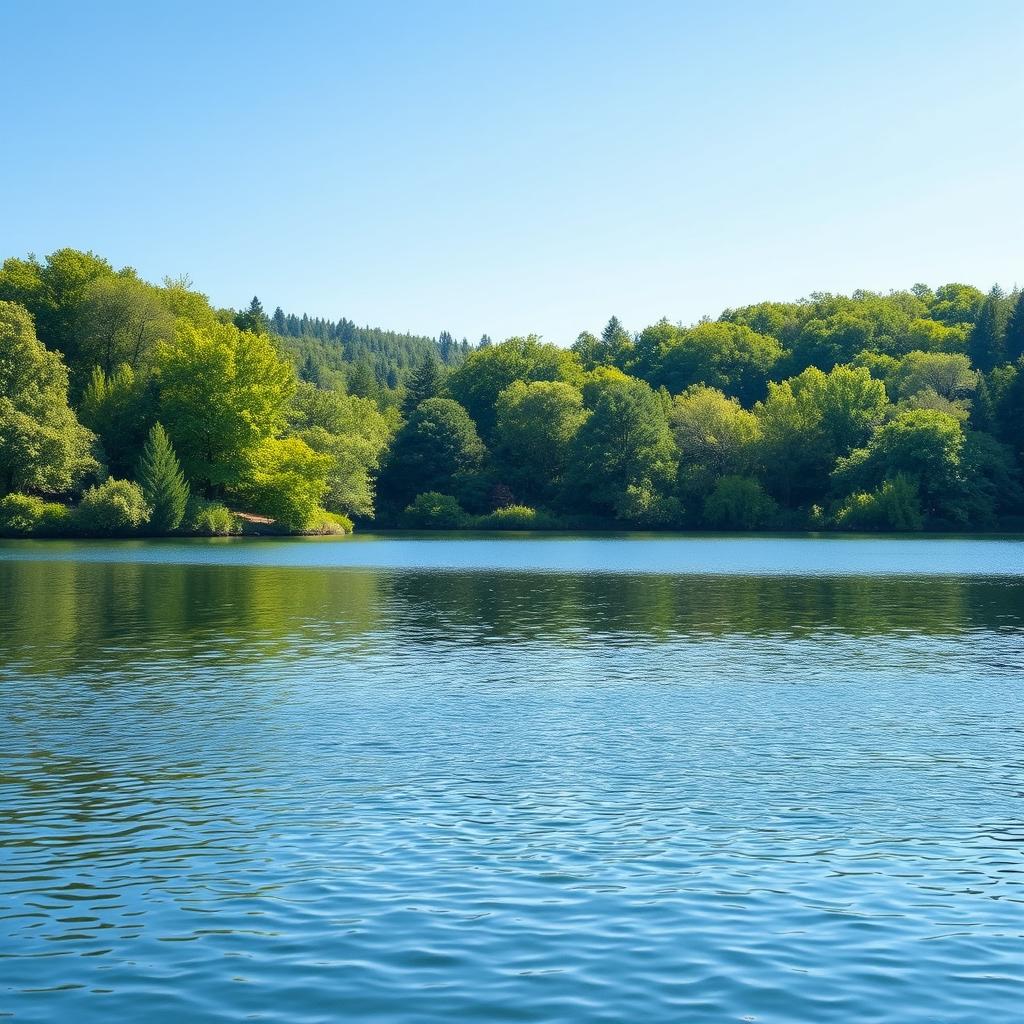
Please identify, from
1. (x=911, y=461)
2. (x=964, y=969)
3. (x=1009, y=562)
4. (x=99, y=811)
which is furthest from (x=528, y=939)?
(x=911, y=461)

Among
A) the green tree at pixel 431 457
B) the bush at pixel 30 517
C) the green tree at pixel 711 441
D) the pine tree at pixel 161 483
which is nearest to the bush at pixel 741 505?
the green tree at pixel 711 441

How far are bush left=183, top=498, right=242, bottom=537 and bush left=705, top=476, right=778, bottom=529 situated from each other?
2039 inches

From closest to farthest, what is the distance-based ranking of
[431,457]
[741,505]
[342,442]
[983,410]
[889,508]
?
[889,508]
[342,442]
[983,410]
[741,505]
[431,457]

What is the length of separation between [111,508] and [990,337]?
347 ft

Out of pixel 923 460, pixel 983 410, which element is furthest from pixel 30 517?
pixel 983 410

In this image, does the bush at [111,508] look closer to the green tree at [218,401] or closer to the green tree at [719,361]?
the green tree at [218,401]

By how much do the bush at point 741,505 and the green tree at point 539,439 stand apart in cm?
2106

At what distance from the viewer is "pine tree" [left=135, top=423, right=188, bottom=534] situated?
10362 cm

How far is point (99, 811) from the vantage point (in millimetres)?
16438

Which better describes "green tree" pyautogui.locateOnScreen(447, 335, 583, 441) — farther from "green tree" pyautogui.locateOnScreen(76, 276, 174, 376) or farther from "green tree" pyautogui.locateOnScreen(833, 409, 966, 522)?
"green tree" pyautogui.locateOnScreen(833, 409, 966, 522)

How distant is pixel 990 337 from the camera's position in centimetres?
14912

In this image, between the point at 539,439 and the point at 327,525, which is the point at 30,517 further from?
the point at 539,439

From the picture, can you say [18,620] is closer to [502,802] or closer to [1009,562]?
[502,802]

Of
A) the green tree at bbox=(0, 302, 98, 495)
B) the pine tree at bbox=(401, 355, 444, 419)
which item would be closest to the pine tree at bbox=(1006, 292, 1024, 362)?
the pine tree at bbox=(401, 355, 444, 419)
